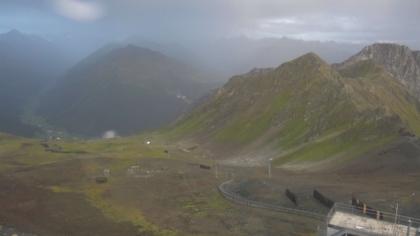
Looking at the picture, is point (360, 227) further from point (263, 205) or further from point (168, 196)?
point (168, 196)

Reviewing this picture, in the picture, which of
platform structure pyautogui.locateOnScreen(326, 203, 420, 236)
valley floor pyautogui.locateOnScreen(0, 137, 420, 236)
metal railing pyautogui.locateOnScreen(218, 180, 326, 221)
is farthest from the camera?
metal railing pyautogui.locateOnScreen(218, 180, 326, 221)

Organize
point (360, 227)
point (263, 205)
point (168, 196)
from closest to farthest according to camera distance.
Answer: point (360, 227)
point (263, 205)
point (168, 196)

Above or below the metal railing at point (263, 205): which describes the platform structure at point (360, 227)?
above

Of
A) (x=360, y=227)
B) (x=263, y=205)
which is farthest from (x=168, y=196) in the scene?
(x=360, y=227)

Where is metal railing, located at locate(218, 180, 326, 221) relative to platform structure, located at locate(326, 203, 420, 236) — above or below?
below

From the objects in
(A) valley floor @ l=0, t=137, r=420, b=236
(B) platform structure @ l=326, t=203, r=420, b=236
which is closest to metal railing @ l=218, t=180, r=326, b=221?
(A) valley floor @ l=0, t=137, r=420, b=236

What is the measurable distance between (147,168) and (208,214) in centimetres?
5251

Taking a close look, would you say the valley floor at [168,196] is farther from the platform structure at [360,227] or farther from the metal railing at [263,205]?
the platform structure at [360,227]

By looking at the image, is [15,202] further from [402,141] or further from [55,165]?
[402,141]

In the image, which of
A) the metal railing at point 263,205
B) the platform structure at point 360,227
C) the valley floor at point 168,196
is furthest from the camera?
the metal railing at point 263,205

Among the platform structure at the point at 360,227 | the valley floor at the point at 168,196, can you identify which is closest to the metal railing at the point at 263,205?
the valley floor at the point at 168,196

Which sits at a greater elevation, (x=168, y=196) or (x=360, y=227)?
(x=360, y=227)

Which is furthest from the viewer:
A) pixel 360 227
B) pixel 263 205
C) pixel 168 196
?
pixel 168 196

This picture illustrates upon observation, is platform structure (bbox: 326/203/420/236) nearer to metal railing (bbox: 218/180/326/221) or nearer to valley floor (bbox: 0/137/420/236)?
valley floor (bbox: 0/137/420/236)
